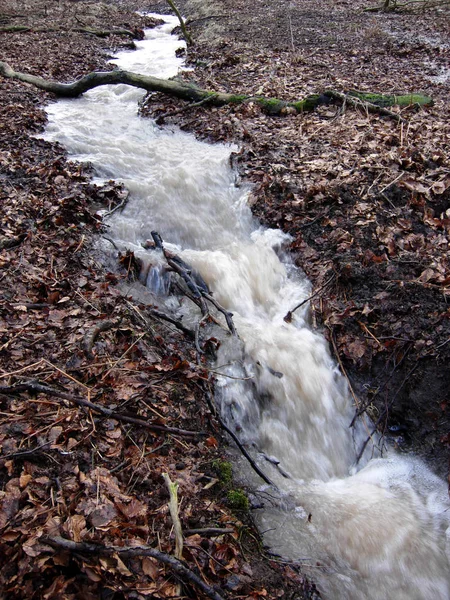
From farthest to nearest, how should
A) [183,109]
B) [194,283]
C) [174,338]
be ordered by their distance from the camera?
[183,109]
[194,283]
[174,338]

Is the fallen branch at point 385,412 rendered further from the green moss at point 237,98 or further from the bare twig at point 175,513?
the green moss at point 237,98

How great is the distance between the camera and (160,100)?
34.6 ft

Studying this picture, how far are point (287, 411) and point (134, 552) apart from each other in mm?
2608

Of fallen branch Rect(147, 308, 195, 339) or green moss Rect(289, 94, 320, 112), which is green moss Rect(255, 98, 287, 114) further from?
fallen branch Rect(147, 308, 195, 339)

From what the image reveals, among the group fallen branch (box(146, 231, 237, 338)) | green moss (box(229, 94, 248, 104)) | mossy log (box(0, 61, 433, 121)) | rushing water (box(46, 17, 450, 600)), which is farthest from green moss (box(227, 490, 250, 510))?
green moss (box(229, 94, 248, 104))

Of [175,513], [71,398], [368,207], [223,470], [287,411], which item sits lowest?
[287,411]

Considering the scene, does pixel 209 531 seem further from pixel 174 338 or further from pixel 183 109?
pixel 183 109

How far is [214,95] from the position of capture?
984 cm

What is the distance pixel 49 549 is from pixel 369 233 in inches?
205

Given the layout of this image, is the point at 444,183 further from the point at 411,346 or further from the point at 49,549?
the point at 49,549

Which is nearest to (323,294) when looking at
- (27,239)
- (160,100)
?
(27,239)

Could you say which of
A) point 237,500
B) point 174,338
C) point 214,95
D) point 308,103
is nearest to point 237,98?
point 214,95

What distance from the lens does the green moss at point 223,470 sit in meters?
3.49

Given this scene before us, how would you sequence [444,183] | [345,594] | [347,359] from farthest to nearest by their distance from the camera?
[444,183] < [347,359] < [345,594]
